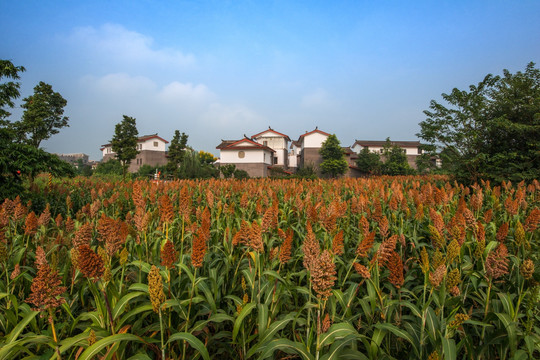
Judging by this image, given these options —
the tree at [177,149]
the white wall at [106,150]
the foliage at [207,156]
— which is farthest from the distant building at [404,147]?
the white wall at [106,150]

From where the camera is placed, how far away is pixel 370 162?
158 feet

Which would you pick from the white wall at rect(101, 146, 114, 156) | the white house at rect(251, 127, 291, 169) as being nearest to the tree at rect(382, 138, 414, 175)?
the white house at rect(251, 127, 291, 169)

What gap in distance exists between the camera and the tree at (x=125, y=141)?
33.8 metres

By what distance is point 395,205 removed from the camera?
3.65 meters

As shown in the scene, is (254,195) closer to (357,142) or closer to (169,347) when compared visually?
(169,347)

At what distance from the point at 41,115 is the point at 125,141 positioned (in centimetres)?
1011

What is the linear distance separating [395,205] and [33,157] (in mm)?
7233

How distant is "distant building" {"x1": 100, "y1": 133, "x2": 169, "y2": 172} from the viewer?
54.2 meters

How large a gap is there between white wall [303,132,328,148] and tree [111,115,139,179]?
28259 mm

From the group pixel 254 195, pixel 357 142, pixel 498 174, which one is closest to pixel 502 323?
pixel 254 195

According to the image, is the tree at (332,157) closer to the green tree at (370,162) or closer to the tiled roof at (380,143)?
the green tree at (370,162)

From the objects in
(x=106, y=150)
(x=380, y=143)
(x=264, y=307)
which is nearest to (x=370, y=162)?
(x=380, y=143)

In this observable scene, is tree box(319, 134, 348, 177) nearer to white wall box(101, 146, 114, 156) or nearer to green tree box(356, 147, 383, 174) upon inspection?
green tree box(356, 147, 383, 174)

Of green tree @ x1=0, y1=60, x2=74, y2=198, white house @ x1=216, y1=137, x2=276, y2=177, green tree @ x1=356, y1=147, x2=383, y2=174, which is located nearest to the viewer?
green tree @ x1=0, y1=60, x2=74, y2=198
